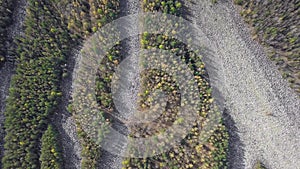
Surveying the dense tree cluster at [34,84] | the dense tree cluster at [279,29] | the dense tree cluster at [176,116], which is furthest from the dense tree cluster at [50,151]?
the dense tree cluster at [279,29]

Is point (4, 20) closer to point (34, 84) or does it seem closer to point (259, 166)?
point (34, 84)

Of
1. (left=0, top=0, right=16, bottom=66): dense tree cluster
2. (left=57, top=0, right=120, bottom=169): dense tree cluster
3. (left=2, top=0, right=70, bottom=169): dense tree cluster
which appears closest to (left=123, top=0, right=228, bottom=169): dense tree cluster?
(left=57, top=0, right=120, bottom=169): dense tree cluster

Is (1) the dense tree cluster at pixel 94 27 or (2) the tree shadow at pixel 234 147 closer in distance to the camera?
(2) the tree shadow at pixel 234 147

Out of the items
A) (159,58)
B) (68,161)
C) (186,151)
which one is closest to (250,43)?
(159,58)

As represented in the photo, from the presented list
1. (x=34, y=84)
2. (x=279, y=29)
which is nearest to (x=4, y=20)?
(x=34, y=84)

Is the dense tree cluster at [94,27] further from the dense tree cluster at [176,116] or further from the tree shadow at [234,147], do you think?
the tree shadow at [234,147]

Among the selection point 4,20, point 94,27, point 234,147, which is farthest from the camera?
point 4,20
